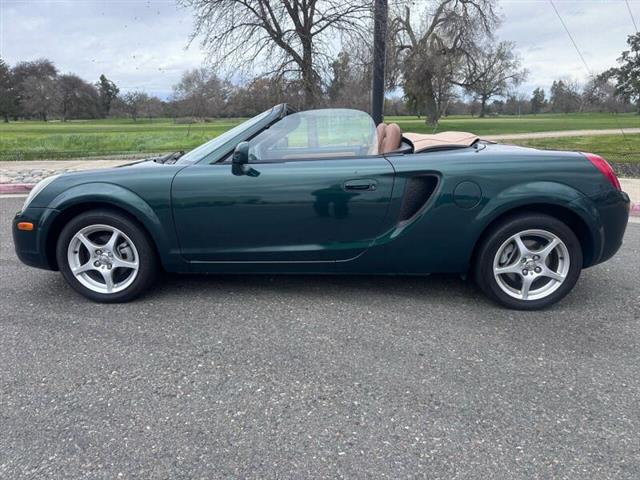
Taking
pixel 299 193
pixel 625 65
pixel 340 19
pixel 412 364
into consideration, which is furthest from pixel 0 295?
pixel 625 65

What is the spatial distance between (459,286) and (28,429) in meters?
2.96

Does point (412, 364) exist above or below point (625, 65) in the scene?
below

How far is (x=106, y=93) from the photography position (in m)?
71.2

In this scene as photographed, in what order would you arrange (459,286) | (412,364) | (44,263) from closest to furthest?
(412,364) < (44,263) < (459,286)

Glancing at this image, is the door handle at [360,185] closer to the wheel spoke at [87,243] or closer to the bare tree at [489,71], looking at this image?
the wheel spoke at [87,243]

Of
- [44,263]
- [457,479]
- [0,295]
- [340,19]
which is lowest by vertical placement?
[457,479]

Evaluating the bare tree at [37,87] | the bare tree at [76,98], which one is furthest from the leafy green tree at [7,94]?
the bare tree at [76,98]

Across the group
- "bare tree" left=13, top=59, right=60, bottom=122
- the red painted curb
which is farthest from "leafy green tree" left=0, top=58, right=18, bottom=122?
the red painted curb

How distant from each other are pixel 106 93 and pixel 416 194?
7944 centimetres

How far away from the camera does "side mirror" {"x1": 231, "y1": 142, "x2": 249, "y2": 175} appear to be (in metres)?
3.06

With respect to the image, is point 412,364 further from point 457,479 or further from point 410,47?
point 410,47

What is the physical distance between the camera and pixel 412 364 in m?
2.52

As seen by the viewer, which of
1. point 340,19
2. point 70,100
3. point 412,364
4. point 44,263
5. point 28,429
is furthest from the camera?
point 70,100

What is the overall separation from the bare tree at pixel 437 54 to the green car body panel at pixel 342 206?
2385 cm
